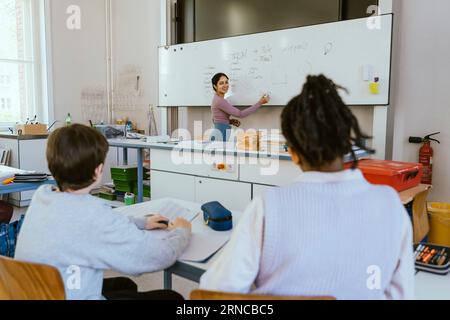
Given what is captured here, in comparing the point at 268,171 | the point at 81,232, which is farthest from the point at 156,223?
the point at 268,171

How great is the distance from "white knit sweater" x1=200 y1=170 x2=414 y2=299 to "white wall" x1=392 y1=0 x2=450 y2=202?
2760 mm

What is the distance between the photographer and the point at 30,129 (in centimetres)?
472

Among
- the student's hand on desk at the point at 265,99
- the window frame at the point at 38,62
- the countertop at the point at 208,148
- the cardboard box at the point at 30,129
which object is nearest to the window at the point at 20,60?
the window frame at the point at 38,62

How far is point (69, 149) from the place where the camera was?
1.11m

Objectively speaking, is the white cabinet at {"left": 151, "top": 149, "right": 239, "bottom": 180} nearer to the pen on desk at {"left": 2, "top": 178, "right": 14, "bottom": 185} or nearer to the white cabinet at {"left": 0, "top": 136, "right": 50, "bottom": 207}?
the pen on desk at {"left": 2, "top": 178, "right": 14, "bottom": 185}

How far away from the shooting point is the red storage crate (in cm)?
184

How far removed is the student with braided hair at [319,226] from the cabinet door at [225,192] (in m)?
2.30

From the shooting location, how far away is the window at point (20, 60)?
16.5ft

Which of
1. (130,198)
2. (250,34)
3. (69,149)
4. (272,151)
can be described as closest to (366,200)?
(69,149)

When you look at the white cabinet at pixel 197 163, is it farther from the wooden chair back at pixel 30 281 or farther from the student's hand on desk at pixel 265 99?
the wooden chair back at pixel 30 281

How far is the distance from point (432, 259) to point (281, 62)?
127 inches

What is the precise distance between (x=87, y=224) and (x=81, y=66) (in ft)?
16.7

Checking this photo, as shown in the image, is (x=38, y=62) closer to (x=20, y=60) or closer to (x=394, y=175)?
(x=20, y=60)

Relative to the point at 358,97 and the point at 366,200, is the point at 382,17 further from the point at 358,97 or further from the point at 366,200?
the point at 366,200
